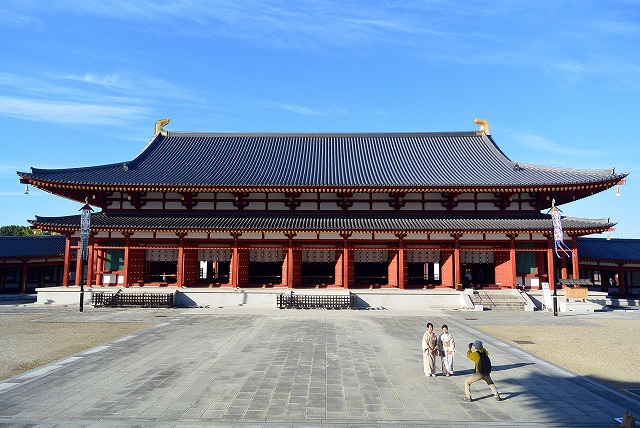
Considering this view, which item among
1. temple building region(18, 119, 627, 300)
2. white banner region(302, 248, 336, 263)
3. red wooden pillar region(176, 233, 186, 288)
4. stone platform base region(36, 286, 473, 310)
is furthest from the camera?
white banner region(302, 248, 336, 263)

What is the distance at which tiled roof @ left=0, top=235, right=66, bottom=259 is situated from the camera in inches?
1331

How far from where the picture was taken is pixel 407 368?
12.2m

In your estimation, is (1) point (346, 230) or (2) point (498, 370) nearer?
(2) point (498, 370)

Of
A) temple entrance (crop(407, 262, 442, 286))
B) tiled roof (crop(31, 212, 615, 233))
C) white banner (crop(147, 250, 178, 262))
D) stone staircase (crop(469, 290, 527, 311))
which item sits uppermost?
tiled roof (crop(31, 212, 615, 233))

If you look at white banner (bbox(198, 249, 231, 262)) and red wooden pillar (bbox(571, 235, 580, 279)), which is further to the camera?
white banner (bbox(198, 249, 231, 262))

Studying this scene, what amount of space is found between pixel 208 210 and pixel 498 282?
22007 millimetres

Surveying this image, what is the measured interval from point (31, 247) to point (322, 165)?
88.0 ft

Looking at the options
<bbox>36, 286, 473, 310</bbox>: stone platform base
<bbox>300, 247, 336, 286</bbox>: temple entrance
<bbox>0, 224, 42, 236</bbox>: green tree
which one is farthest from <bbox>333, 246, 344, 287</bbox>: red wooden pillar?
<bbox>0, 224, 42, 236</bbox>: green tree

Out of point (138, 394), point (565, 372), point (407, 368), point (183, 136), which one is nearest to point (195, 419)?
point (138, 394)

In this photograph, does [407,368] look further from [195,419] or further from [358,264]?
[358,264]

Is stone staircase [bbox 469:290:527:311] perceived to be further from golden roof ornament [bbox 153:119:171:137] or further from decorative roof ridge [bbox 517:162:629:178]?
golden roof ornament [bbox 153:119:171:137]

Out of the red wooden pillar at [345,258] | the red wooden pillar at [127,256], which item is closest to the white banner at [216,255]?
the red wooden pillar at [127,256]

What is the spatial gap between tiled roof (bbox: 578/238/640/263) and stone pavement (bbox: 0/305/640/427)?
23149 mm

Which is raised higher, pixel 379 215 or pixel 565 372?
pixel 379 215
